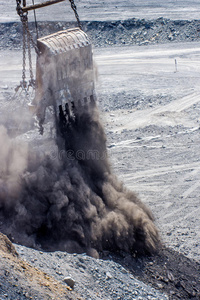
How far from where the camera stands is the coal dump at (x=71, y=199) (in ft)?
36.7

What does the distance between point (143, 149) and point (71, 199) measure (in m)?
7.66

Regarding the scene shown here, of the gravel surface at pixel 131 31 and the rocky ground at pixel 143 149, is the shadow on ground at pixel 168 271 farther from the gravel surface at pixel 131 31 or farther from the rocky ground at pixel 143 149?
the gravel surface at pixel 131 31

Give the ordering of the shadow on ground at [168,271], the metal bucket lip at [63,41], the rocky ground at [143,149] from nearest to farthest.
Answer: the rocky ground at [143,149]
the shadow on ground at [168,271]
the metal bucket lip at [63,41]

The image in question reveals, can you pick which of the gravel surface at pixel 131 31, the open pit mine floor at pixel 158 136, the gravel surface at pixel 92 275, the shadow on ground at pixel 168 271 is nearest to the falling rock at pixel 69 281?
the gravel surface at pixel 92 275

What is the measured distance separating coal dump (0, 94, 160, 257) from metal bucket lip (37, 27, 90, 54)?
194cm

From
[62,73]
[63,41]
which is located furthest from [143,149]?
[63,41]

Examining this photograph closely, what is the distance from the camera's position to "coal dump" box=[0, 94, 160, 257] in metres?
11.2

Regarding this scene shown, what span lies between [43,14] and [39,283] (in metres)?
32.8

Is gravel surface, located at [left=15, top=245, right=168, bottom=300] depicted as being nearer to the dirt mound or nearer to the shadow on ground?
the shadow on ground

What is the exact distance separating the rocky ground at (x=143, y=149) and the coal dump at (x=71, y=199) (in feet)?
2.00

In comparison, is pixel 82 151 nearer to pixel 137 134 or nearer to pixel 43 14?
pixel 137 134

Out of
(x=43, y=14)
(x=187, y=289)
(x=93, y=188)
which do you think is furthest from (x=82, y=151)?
(x=43, y=14)

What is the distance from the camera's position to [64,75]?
12.0 m

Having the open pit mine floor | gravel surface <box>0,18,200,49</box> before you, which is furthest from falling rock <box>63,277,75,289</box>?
gravel surface <box>0,18,200,49</box>
